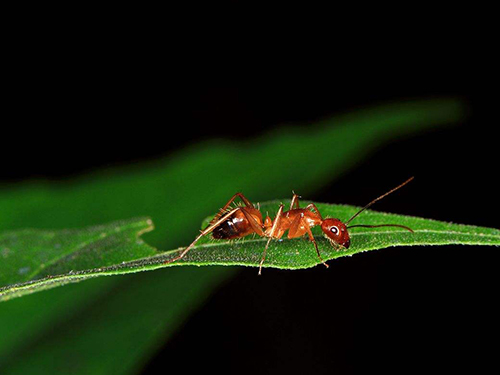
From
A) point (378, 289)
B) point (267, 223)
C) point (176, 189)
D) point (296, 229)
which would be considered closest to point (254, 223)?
point (267, 223)

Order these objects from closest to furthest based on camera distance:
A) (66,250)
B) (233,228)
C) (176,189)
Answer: (233,228)
(66,250)
(176,189)

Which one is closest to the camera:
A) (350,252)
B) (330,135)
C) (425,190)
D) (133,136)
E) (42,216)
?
(350,252)

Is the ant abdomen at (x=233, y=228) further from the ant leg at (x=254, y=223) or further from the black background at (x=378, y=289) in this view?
the black background at (x=378, y=289)

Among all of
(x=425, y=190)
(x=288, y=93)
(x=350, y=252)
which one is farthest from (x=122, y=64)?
(x=350, y=252)

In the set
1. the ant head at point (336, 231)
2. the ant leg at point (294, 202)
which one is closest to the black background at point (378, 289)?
the ant leg at point (294, 202)

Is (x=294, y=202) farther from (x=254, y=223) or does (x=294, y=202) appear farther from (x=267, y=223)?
(x=254, y=223)

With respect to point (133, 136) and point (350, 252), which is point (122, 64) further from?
point (350, 252)
